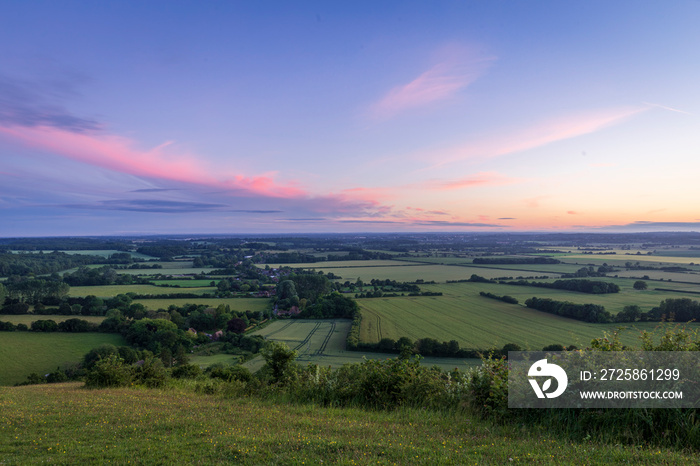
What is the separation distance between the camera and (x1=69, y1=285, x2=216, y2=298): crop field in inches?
3004

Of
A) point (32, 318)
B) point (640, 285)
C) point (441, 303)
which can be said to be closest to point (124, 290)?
point (32, 318)

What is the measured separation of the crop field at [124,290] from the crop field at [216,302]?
742cm

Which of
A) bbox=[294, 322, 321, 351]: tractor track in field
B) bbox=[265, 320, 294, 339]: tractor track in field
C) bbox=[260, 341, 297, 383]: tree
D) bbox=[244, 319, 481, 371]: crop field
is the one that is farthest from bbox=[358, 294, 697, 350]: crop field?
bbox=[260, 341, 297, 383]: tree

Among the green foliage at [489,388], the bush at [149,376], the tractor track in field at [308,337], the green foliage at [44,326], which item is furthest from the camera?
the green foliage at [44,326]

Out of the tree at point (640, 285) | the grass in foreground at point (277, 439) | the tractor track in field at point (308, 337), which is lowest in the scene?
the tractor track in field at point (308, 337)

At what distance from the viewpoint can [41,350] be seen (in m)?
41.0

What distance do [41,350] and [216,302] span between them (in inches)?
1145

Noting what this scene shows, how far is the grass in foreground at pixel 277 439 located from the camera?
6.04 m

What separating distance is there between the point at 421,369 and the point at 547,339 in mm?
37386

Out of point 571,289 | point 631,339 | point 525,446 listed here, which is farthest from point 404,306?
point 525,446

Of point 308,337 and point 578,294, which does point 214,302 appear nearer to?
point 308,337

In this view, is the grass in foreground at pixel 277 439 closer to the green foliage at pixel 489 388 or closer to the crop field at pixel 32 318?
the green foliage at pixel 489 388

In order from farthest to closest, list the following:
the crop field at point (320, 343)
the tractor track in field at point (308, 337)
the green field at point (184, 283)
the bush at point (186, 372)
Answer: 1. the green field at point (184, 283)
2. the tractor track in field at point (308, 337)
3. the crop field at point (320, 343)
4. the bush at point (186, 372)
